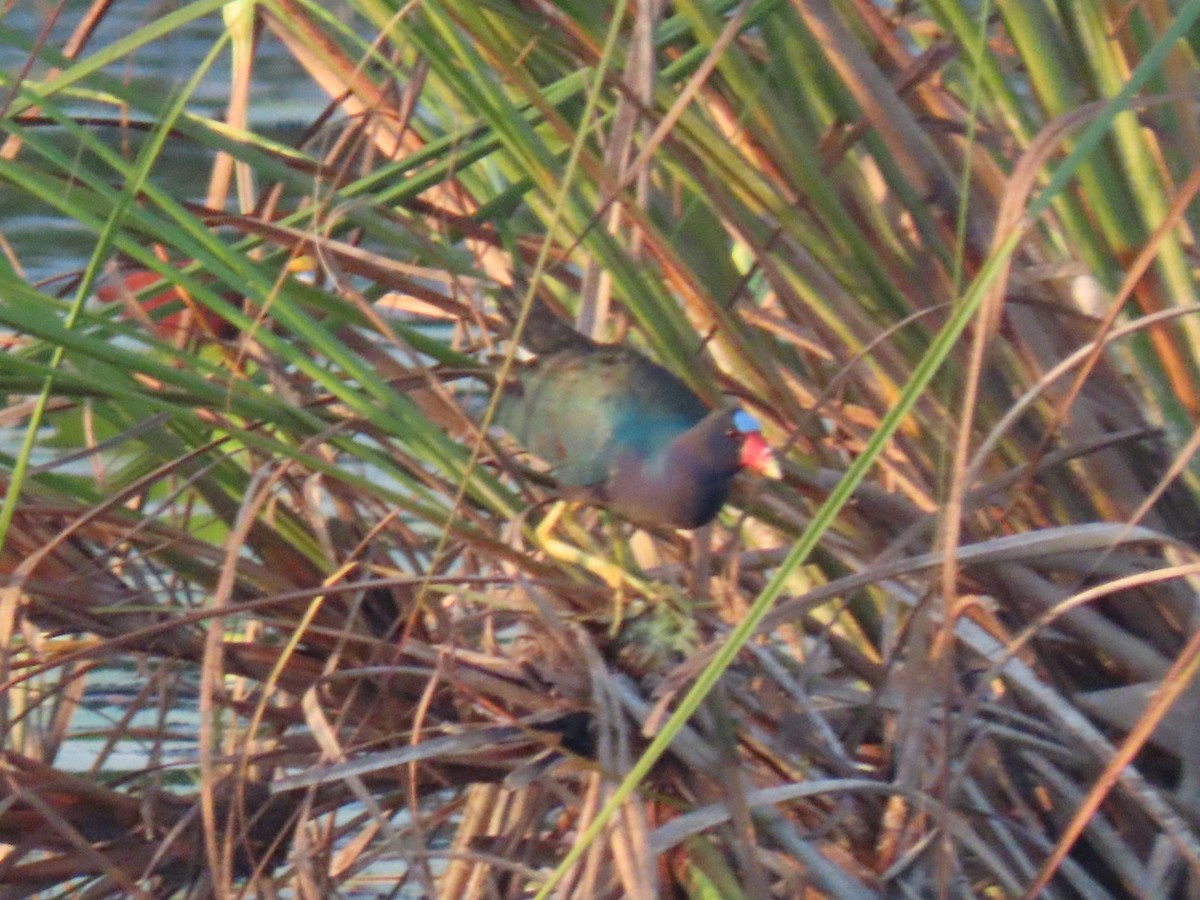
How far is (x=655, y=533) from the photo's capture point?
152 centimetres

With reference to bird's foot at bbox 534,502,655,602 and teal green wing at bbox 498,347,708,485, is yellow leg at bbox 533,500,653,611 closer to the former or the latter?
bird's foot at bbox 534,502,655,602

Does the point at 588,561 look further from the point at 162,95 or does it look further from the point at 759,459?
the point at 162,95

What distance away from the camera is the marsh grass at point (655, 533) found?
44.0 inches

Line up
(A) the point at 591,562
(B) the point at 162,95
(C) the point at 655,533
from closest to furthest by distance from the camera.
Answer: (A) the point at 591,562, (C) the point at 655,533, (B) the point at 162,95

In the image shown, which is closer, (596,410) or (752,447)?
(752,447)

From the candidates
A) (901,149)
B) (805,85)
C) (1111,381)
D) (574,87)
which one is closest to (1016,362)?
(1111,381)

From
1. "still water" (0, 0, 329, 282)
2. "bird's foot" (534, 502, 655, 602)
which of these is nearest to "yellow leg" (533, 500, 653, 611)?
"bird's foot" (534, 502, 655, 602)

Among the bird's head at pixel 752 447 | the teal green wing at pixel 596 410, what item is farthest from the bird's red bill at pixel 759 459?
the teal green wing at pixel 596 410

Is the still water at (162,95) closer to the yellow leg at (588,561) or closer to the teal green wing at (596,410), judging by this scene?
the teal green wing at (596,410)

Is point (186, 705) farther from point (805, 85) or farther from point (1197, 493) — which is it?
point (1197, 493)

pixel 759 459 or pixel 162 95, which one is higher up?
pixel 162 95

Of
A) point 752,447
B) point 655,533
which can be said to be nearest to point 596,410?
point 655,533

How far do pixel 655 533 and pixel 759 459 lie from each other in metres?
0.21

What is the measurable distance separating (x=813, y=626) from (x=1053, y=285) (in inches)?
13.7
